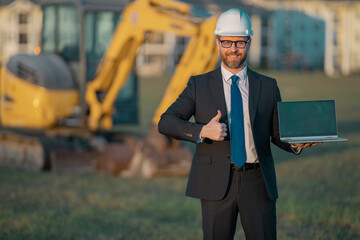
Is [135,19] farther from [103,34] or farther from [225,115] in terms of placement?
[225,115]

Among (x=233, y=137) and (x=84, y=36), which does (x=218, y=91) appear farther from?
(x=84, y=36)

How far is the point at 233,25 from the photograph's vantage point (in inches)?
164

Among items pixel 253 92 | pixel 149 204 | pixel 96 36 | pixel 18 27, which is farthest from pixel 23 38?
pixel 253 92

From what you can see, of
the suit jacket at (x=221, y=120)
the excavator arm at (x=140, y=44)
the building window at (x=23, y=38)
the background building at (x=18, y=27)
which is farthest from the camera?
the building window at (x=23, y=38)

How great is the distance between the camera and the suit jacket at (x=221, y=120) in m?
4.17

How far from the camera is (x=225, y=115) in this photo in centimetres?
417

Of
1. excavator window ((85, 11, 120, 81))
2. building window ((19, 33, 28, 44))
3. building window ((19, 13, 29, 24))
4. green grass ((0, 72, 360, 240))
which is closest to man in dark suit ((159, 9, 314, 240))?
green grass ((0, 72, 360, 240))

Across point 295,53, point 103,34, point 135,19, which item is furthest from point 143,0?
point 295,53

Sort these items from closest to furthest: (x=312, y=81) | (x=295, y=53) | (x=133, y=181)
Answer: (x=133, y=181) → (x=312, y=81) → (x=295, y=53)

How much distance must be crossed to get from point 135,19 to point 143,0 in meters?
0.38

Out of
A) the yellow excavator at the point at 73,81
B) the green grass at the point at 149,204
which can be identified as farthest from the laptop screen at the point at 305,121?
the yellow excavator at the point at 73,81

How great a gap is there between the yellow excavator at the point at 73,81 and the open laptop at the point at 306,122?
317 inches

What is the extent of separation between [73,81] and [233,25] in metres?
9.25

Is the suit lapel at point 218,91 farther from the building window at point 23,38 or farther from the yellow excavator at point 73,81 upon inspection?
the building window at point 23,38
